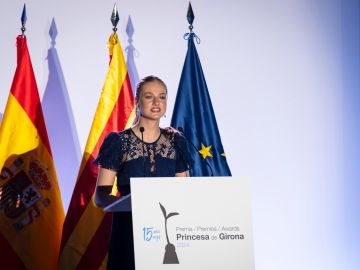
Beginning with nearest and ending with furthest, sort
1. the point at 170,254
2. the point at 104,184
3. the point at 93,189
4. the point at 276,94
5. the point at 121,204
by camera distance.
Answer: the point at 170,254 < the point at 121,204 < the point at 104,184 < the point at 93,189 < the point at 276,94

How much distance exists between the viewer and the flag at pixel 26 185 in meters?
2.89

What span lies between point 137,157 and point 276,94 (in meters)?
1.67

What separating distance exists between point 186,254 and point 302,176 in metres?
2.26

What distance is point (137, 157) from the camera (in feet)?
7.54

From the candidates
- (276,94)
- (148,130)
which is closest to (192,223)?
(148,130)

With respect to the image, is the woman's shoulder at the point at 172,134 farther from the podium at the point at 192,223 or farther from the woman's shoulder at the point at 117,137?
the podium at the point at 192,223

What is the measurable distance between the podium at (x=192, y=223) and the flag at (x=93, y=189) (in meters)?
1.56

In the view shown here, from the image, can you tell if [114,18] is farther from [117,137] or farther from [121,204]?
[121,204]

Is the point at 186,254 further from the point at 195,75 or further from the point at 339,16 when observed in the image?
the point at 339,16

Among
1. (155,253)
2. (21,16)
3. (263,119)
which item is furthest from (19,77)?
(155,253)

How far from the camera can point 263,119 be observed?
3.64 meters

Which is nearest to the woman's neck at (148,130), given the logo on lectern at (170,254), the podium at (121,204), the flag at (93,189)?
the podium at (121,204)

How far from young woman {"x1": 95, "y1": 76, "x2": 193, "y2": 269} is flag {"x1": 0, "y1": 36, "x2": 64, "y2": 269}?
32.8 inches

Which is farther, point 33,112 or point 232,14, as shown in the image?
point 232,14
